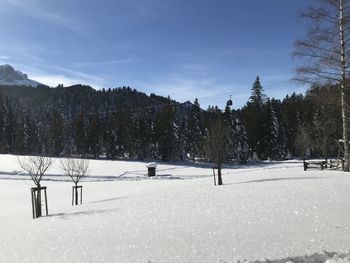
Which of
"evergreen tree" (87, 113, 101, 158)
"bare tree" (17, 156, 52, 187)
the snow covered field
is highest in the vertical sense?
"evergreen tree" (87, 113, 101, 158)

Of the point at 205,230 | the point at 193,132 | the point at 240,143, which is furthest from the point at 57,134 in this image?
the point at 205,230

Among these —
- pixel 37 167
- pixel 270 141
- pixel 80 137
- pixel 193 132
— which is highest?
pixel 193 132

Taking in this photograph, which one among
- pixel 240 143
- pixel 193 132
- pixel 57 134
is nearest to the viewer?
pixel 240 143

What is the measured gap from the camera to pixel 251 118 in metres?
88.5

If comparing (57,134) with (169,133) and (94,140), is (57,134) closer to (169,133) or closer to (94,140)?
(94,140)

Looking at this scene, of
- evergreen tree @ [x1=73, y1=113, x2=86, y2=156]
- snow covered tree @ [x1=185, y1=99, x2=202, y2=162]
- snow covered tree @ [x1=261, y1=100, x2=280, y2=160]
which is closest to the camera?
snow covered tree @ [x1=261, y1=100, x2=280, y2=160]

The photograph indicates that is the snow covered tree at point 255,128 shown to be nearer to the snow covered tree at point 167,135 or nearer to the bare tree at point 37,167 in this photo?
the snow covered tree at point 167,135

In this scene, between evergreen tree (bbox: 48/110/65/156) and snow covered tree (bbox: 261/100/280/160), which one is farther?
evergreen tree (bbox: 48/110/65/156)

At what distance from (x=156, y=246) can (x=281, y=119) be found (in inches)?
3514

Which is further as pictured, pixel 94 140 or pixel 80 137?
pixel 80 137

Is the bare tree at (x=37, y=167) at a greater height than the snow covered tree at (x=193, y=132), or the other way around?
the snow covered tree at (x=193, y=132)

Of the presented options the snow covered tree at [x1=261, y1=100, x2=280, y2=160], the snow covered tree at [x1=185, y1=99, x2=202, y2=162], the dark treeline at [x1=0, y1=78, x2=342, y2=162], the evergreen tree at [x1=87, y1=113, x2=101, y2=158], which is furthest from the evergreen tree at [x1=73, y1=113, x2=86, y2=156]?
the snow covered tree at [x1=261, y1=100, x2=280, y2=160]

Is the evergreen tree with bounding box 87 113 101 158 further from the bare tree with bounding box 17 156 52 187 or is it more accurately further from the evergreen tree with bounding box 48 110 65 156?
the bare tree with bounding box 17 156 52 187

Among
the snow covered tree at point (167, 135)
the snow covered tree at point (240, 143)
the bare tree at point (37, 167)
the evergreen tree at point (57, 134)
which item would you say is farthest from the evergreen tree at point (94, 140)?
the bare tree at point (37, 167)
